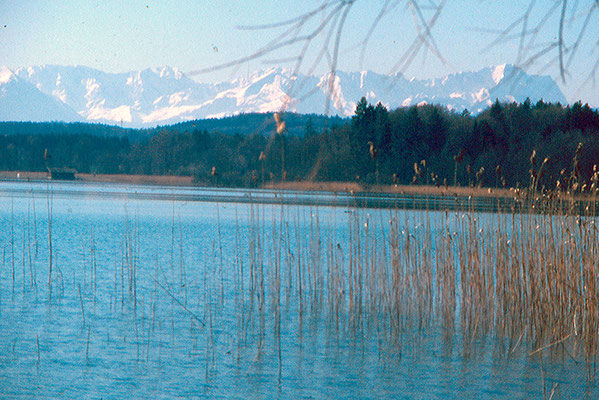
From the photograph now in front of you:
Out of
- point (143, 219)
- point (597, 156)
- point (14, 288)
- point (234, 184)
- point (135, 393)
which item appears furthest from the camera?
point (234, 184)

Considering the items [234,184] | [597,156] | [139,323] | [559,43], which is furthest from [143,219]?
[234,184]

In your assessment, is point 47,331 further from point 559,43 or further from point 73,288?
point 559,43

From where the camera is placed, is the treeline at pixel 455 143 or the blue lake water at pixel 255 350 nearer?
the blue lake water at pixel 255 350

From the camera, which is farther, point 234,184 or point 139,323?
point 234,184

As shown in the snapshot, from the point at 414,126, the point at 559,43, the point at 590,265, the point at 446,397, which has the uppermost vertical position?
the point at 414,126

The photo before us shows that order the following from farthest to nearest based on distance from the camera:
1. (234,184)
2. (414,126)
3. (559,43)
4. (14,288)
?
1. (234,184)
2. (414,126)
3. (14,288)
4. (559,43)

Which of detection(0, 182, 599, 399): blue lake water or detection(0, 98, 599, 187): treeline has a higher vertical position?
detection(0, 98, 599, 187): treeline

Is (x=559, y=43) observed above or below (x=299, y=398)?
above

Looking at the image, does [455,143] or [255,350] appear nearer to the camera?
[255,350]

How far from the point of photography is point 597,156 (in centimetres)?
3144

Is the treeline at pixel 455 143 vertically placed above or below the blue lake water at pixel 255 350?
above

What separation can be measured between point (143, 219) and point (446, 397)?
57.7ft

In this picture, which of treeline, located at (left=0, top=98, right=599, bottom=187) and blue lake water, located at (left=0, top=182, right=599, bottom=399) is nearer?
blue lake water, located at (left=0, top=182, right=599, bottom=399)

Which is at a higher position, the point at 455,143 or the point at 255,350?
the point at 455,143
